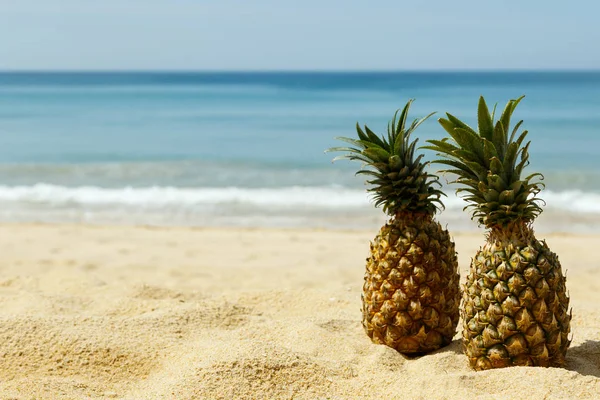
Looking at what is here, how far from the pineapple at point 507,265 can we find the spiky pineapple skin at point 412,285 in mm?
409

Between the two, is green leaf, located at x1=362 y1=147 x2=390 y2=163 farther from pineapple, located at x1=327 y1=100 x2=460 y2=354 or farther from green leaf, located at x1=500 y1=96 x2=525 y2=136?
green leaf, located at x1=500 y1=96 x2=525 y2=136

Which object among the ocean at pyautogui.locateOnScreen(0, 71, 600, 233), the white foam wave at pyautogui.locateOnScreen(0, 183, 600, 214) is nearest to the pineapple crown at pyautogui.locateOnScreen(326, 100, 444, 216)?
the ocean at pyautogui.locateOnScreen(0, 71, 600, 233)

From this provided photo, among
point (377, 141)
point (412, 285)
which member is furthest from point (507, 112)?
point (412, 285)

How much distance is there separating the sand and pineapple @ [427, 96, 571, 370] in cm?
16

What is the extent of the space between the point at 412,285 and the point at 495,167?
924 mm

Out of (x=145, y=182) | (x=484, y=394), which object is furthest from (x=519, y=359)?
(x=145, y=182)

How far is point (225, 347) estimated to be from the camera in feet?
13.6

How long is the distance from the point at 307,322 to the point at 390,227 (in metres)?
1.20

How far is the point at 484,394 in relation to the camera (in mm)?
3477

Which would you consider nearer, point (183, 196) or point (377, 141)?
point (377, 141)

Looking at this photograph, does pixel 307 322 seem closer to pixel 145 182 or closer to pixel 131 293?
pixel 131 293

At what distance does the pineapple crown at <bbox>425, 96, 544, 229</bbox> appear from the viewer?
3.54 m

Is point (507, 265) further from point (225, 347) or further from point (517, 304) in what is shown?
point (225, 347)

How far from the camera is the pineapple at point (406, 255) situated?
4.01m
